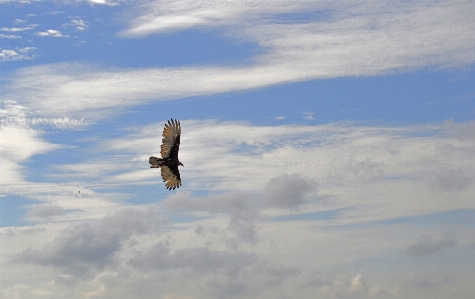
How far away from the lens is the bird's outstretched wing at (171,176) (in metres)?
177

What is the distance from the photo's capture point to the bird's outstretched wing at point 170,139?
174 meters

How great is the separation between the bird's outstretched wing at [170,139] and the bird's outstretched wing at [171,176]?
293 centimetres

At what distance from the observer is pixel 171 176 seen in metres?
178

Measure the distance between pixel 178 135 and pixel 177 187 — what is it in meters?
9.45

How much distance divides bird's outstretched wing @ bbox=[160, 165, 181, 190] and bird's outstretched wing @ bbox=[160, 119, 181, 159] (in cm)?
293

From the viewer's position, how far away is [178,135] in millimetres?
173750

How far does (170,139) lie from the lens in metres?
174

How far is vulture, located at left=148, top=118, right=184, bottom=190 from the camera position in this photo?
570 ft

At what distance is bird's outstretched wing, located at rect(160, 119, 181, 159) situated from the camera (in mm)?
173625

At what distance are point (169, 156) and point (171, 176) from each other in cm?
421

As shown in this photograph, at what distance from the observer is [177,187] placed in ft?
587

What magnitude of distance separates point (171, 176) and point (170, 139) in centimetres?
705

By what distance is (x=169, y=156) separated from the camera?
175125 mm
